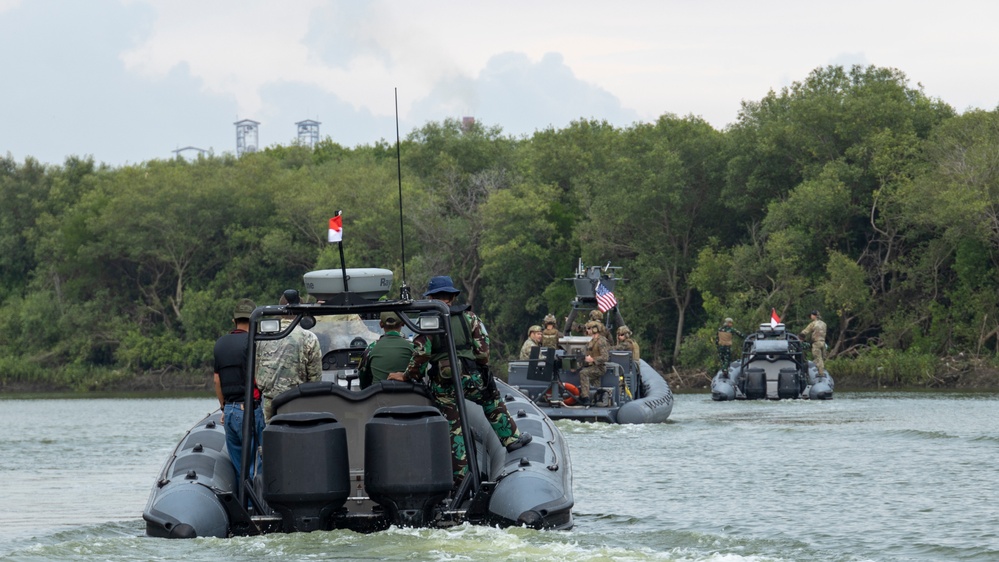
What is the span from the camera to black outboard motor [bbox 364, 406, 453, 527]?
33.7 ft

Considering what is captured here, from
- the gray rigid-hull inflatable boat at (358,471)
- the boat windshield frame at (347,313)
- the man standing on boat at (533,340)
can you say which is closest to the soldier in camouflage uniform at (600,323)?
the man standing on boat at (533,340)

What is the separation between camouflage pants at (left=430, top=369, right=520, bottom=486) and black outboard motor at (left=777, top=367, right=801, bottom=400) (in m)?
25.3

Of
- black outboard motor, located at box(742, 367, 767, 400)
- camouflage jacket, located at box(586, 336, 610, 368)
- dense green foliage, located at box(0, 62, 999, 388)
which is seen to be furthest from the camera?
dense green foliage, located at box(0, 62, 999, 388)

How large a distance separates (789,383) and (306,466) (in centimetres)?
2744

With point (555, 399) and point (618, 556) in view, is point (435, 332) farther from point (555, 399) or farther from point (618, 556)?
point (555, 399)

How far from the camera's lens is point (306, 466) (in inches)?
402

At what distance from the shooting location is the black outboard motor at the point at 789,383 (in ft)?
120

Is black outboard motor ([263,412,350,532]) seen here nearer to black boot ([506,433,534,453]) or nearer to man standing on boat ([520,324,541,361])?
black boot ([506,433,534,453])

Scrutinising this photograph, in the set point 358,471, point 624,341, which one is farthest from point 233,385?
point 624,341

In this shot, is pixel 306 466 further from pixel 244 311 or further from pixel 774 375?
pixel 774 375

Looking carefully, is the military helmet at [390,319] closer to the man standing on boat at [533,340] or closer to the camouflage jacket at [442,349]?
the camouflage jacket at [442,349]

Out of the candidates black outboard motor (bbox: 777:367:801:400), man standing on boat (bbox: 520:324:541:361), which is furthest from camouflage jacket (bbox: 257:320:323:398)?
black outboard motor (bbox: 777:367:801:400)

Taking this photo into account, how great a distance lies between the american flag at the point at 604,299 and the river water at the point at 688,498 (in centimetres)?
268

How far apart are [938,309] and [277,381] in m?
44.3
